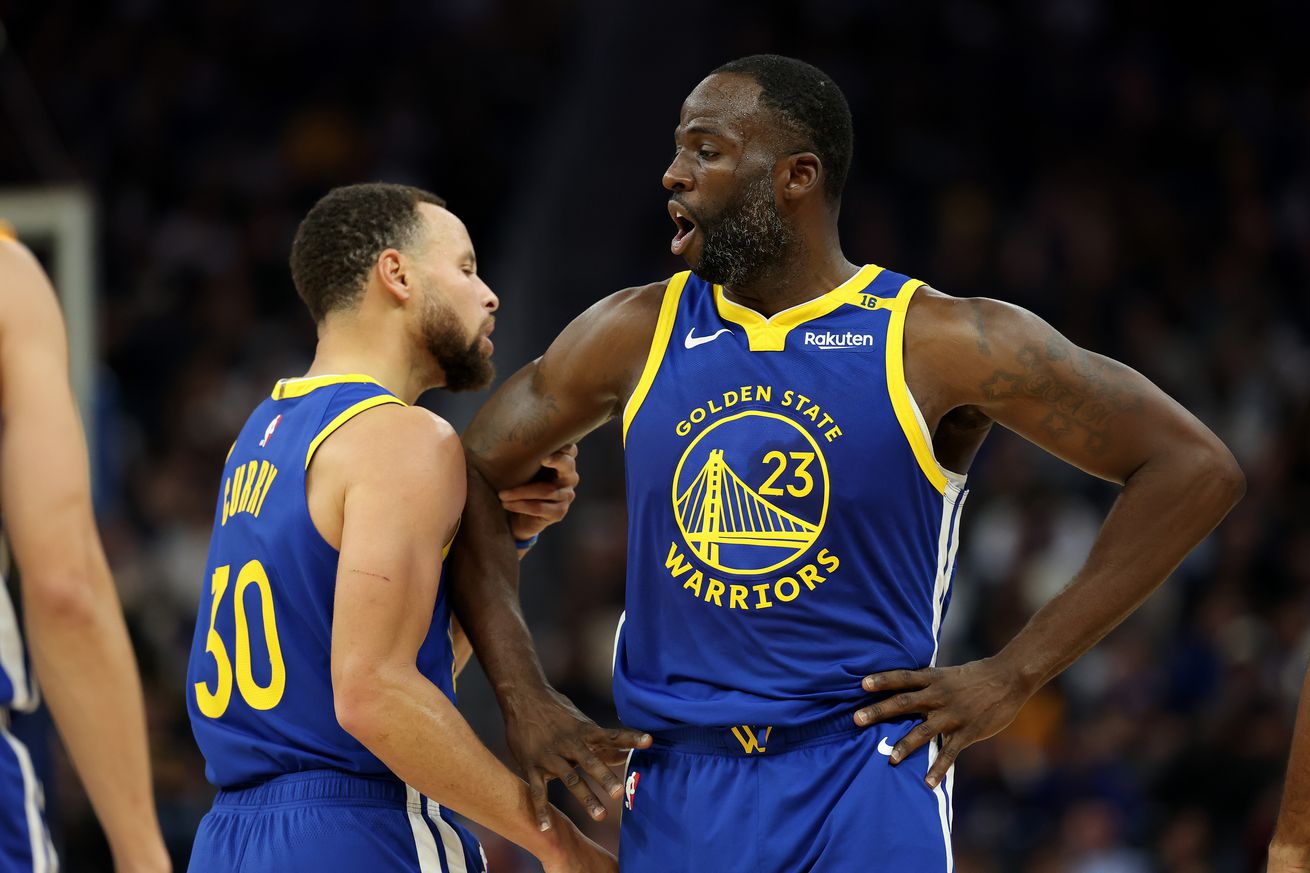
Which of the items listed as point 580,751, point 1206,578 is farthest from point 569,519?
point 580,751

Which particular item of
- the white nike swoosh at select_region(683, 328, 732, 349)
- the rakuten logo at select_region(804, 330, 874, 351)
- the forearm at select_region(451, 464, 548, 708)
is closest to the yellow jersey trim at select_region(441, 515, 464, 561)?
the forearm at select_region(451, 464, 548, 708)

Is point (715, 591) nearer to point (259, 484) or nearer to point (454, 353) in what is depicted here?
point (454, 353)

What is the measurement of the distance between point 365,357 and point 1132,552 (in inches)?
69.8

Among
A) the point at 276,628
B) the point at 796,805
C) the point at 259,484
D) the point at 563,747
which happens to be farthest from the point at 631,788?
the point at 259,484

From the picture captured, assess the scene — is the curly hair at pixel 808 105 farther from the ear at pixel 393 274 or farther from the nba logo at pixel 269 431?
the nba logo at pixel 269 431

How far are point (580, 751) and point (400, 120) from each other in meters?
11.1

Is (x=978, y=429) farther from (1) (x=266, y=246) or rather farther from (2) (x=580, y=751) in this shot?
(1) (x=266, y=246)

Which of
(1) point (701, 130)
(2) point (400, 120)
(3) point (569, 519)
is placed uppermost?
(1) point (701, 130)

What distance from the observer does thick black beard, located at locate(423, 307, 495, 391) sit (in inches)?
161

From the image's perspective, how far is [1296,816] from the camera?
12.1 feet

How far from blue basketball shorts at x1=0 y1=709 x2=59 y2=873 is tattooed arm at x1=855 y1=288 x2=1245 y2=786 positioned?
1696 millimetres

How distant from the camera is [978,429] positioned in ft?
12.6

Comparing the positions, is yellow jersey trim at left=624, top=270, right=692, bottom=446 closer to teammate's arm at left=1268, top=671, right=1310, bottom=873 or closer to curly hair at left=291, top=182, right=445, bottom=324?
curly hair at left=291, top=182, right=445, bottom=324

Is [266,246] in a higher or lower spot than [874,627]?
lower
